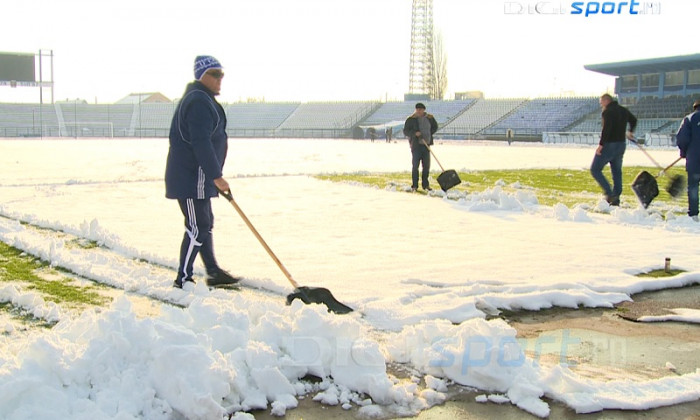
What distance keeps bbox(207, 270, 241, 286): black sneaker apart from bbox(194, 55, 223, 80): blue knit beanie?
1424 mm

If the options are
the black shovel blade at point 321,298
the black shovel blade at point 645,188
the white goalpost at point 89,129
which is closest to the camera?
the black shovel blade at point 321,298

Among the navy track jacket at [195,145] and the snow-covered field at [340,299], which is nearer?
the snow-covered field at [340,299]

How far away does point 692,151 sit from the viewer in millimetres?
8484

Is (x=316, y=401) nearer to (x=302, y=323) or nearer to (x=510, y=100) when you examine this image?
(x=302, y=323)

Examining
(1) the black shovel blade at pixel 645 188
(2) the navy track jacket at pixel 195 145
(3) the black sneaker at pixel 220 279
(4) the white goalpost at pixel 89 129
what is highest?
(4) the white goalpost at pixel 89 129

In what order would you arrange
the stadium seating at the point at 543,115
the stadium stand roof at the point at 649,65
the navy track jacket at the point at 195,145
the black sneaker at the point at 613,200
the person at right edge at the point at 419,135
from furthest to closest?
1. the stadium seating at the point at 543,115
2. the stadium stand roof at the point at 649,65
3. the person at right edge at the point at 419,135
4. the black sneaker at the point at 613,200
5. the navy track jacket at the point at 195,145

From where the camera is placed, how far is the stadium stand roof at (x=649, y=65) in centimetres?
4955

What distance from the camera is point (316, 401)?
292 centimetres

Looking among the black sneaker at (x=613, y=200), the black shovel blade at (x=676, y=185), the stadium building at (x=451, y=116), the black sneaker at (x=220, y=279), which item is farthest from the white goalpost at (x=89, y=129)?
the black sneaker at (x=220, y=279)

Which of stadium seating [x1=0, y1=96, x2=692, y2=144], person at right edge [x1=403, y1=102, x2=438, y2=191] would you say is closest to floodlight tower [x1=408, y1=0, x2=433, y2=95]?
stadium seating [x1=0, y1=96, x2=692, y2=144]

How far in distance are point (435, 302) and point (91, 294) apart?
7.59ft

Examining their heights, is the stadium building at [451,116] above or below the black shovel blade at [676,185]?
above

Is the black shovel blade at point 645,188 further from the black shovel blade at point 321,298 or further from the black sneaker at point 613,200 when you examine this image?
the black shovel blade at point 321,298

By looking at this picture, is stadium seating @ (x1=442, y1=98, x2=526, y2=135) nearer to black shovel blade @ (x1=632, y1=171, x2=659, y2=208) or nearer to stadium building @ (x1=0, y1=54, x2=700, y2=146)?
stadium building @ (x1=0, y1=54, x2=700, y2=146)
